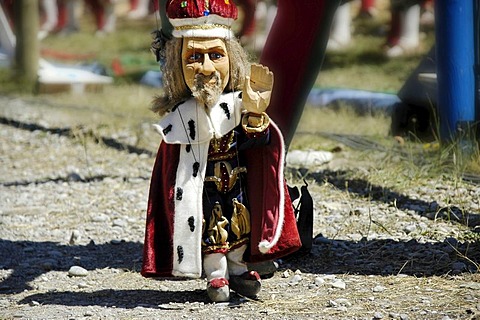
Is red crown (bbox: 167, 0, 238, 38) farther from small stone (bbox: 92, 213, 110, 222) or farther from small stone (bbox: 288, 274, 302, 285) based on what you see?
small stone (bbox: 92, 213, 110, 222)

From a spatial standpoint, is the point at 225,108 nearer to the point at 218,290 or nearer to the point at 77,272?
the point at 218,290

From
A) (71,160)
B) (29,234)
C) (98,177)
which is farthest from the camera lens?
(71,160)

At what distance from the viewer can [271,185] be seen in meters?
3.57

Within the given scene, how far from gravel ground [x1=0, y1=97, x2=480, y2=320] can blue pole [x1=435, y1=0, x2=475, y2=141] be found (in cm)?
39

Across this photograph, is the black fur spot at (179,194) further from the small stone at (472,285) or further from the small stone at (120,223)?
the small stone at (120,223)

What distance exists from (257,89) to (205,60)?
23cm

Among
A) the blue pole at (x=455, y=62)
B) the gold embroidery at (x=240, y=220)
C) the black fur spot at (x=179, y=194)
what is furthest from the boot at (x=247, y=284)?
the blue pole at (x=455, y=62)

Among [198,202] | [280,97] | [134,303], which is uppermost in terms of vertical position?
[280,97]

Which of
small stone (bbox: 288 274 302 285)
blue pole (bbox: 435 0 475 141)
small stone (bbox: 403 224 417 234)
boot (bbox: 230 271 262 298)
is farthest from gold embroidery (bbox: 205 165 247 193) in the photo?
blue pole (bbox: 435 0 475 141)

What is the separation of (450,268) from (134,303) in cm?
131

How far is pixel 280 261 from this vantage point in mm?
4234

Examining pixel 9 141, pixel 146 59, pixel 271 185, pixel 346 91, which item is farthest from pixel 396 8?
pixel 271 185

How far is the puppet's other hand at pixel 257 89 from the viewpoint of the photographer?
3422mm

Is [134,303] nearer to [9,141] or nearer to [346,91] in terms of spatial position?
[9,141]
